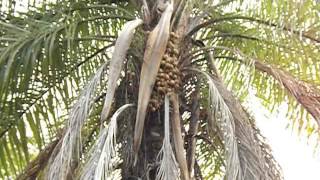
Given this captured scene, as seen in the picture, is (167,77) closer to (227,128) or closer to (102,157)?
(227,128)

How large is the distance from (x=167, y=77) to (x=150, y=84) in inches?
13.1

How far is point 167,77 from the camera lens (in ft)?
13.8

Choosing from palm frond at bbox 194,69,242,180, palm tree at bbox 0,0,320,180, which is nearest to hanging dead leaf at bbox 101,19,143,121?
palm tree at bbox 0,0,320,180

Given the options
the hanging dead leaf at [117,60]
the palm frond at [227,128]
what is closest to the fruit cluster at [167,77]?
the palm frond at [227,128]

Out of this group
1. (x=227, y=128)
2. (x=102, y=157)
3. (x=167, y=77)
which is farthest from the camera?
(x=167, y=77)

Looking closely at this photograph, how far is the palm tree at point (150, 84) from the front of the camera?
388cm

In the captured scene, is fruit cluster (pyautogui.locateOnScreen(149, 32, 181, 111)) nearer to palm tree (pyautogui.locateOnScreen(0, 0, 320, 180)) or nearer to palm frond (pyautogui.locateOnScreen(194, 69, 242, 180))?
palm tree (pyautogui.locateOnScreen(0, 0, 320, 180))

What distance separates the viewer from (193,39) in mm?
4582

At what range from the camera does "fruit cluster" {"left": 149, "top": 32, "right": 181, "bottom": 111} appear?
13.7 ft

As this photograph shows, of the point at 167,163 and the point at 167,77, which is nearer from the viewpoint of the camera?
the point at 167,163

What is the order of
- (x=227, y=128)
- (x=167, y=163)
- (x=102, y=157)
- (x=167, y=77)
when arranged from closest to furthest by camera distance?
(x=102, y=157) < (x=167, y=163) < (x=227, y=128) < (x=167, y=77)

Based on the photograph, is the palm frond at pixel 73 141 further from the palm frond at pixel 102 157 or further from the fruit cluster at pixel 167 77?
the fruit cluster at pixel 167 77

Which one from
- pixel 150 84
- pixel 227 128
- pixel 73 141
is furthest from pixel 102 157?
pixel 227 128

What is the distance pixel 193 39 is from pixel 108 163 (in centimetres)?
126
